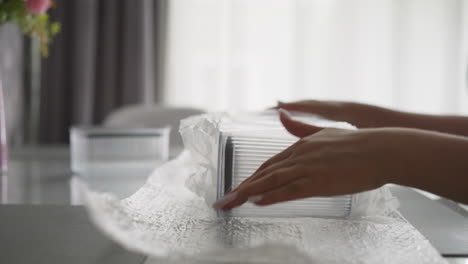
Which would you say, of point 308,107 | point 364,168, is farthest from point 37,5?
point 364,168

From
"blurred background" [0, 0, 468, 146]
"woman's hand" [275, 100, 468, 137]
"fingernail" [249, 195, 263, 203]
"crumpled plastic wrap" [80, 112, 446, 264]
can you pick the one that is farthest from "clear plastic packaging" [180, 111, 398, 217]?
"blurred background" [0, 0, 468, 146]

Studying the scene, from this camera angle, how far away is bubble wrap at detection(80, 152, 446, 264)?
0.42 m

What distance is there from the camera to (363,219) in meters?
0.61

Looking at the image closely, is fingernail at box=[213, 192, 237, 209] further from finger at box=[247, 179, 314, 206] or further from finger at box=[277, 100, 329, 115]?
finger at box=[277, 100, 329, 115]

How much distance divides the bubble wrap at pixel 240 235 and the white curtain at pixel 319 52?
2.33 metres

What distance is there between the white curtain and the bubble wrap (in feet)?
7.63

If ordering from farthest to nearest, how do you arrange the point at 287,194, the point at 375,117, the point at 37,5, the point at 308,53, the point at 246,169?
the point at 308,53 < the point at 37,5 < the point at 375,117 < the point at 246,169 < the point at 287,194

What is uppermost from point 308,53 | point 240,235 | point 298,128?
point 308,53

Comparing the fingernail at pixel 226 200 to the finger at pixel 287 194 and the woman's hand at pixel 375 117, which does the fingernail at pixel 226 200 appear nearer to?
the finger at pixel 287 194

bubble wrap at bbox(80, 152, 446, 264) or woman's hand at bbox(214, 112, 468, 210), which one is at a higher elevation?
woman's hand at bbox(214, 112, 468, 210)

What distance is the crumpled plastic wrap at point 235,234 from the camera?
0.42m

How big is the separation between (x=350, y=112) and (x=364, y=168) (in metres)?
0.39

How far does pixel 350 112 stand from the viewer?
0.88 m

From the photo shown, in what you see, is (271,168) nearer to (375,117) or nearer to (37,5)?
(375,117)
